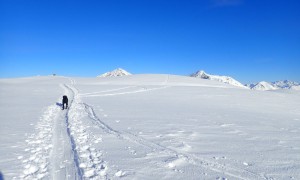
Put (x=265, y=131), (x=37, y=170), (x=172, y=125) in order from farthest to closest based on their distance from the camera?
(x=172, y=125) < (x=265, y=131) < (x=37, y=170)

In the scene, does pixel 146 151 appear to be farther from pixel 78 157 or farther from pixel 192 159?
pixel 78 157

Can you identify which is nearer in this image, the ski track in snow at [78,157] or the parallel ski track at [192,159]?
the ski track in snow at [78,157]

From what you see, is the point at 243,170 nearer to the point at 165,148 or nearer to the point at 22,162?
the point at 165,148

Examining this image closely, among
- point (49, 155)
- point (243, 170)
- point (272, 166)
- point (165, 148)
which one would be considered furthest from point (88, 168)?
point (272, 166)

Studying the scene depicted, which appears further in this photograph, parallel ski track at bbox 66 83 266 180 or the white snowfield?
the white snowfield

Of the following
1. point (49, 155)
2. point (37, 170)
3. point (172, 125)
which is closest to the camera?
point (37, 170)

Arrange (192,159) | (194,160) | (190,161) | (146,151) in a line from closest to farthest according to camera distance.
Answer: (190,161) → (194,160) → (192,159) → (146,151)

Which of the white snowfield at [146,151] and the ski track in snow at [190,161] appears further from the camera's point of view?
the white snowfield at [146,151]

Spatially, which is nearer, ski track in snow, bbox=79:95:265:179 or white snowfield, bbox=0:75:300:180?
ski track in snow, bbox=79:95:265:179

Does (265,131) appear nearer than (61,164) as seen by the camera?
No

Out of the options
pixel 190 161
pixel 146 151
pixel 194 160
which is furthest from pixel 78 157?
pixel 194 160

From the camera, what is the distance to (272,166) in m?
8.52

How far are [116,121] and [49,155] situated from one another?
25.7 feet

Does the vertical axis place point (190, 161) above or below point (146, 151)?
below
